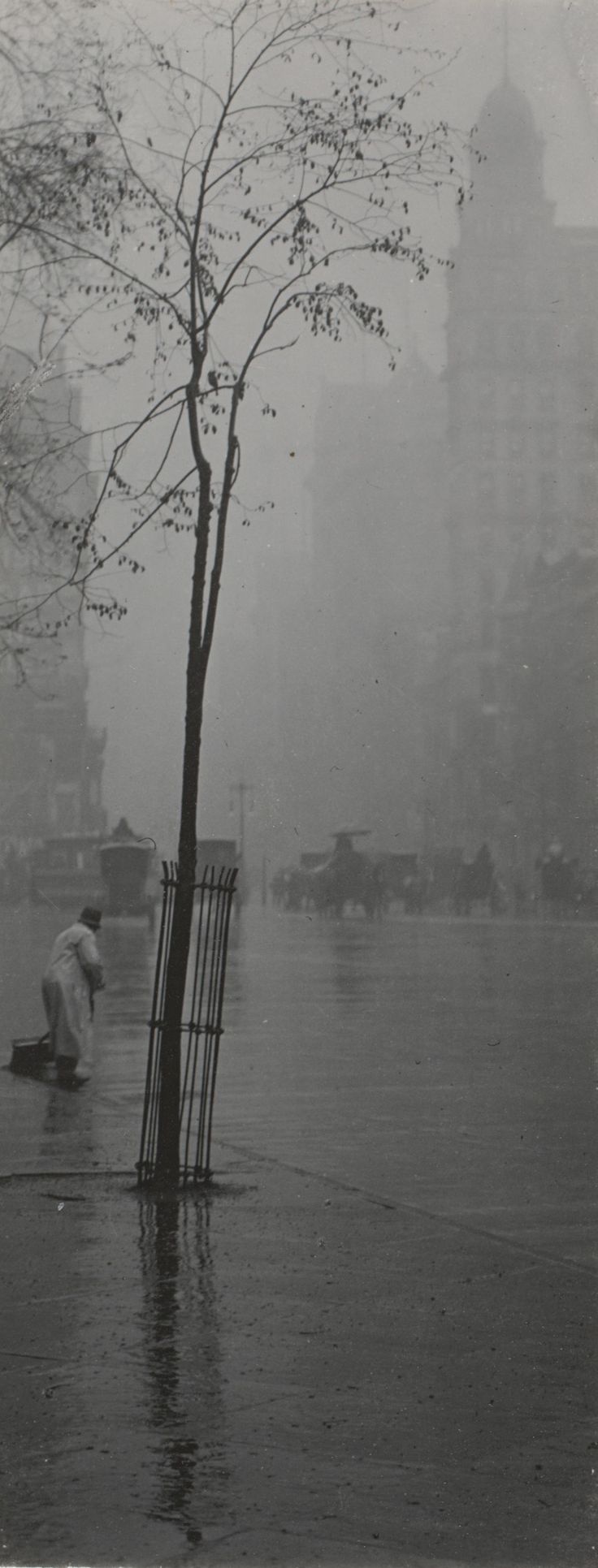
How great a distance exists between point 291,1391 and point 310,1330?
0.82 m

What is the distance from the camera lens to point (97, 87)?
10.6 m

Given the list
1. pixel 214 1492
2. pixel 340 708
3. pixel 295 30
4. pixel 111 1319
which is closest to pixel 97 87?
pixel 295 30

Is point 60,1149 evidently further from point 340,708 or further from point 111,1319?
point 340,708

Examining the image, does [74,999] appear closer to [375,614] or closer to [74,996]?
[74,996]

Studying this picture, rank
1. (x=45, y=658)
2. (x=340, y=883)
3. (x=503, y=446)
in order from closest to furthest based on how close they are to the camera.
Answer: (x=45, y=658)
(x=503, y=446)
(x=340, y=883)

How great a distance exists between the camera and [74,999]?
15852mm

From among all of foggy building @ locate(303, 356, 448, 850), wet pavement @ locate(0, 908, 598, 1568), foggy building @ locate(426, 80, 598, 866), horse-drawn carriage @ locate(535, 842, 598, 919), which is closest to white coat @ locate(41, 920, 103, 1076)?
wet pavement @ locate(0, 908, 598, 1568)

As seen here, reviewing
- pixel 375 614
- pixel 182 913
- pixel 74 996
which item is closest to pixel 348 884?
pixel 375 614

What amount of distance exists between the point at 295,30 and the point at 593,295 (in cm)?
1853

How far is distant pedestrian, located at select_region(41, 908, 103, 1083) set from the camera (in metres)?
15.8

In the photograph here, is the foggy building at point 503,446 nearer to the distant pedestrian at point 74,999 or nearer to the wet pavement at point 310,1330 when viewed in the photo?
the wet pavement at point 310,1330

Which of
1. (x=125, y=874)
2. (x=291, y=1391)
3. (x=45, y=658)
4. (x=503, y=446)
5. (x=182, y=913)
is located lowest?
(x=291, y=1391)

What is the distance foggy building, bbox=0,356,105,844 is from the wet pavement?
3.52m

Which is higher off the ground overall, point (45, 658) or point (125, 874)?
point (45, 658)
